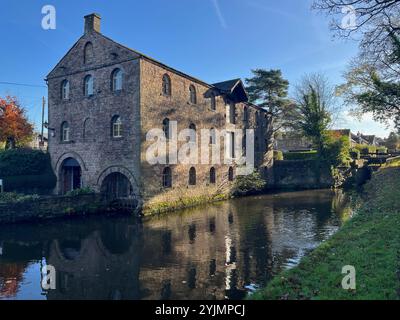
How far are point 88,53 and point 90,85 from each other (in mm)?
2116

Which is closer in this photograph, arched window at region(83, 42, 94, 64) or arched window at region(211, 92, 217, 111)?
arched window at region(83, 42, 94, 64)

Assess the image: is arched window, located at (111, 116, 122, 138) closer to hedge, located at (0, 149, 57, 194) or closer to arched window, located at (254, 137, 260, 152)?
hedge, located at (0, 149, 57, 194)

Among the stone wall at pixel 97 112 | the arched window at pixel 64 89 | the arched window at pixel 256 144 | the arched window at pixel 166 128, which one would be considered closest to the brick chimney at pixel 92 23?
the stone wall at pixel 97 112

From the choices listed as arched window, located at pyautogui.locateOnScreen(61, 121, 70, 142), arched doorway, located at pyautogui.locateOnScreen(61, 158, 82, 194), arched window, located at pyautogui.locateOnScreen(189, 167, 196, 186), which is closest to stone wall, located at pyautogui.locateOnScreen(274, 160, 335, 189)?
arched window, located at pyautogui.locateOnScreen(189, 167, 196, 186)

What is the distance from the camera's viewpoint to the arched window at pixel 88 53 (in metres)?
Result: 19.4

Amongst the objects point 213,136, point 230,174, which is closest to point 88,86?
point 213,136

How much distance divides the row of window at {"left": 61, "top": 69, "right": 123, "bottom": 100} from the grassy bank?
1483 centimetres

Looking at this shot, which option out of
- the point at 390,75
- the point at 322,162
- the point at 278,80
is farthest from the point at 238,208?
the point at 278,80

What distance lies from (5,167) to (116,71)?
10.1 m

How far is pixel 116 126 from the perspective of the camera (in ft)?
60.5

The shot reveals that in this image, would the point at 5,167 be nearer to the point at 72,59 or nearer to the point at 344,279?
the point at 72,59

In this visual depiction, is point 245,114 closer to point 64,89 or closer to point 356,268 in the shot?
point 64,89

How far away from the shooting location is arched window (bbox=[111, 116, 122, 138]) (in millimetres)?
18212

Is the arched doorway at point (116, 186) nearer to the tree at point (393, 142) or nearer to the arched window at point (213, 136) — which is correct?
the arched window at point (213, 136)
